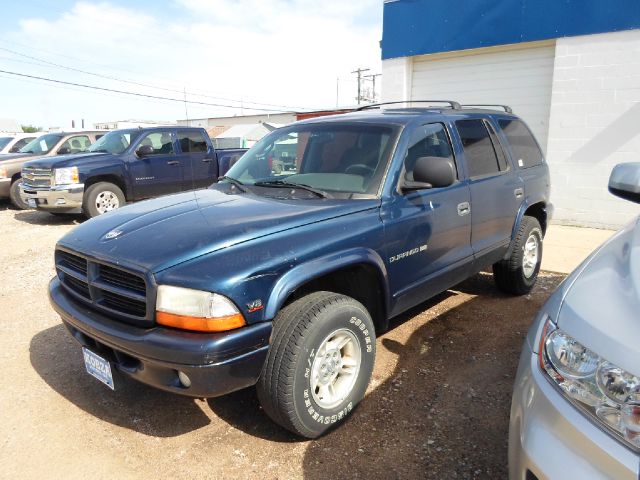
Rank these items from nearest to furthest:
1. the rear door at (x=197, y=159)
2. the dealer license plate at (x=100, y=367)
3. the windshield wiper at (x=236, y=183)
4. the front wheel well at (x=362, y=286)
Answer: the dealer license plate at (x=100, y=367), the front wheel well at (x=362, y=286), the windshield wiper at (x=236, y=183), the rear door at (x=197, y=159)

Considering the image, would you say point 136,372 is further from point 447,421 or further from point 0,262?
point 0,262

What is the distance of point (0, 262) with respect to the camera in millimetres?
6648

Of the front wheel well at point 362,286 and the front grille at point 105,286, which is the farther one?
the front wheel well at point 362,286

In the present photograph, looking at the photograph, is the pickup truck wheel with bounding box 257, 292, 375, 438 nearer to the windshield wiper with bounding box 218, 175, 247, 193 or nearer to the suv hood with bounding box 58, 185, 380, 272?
the suv hood with bounding box 58, 185, 380, 272

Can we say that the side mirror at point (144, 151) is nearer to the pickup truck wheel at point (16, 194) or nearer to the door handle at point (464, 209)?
the pickup truck wheel at point (16, 194)

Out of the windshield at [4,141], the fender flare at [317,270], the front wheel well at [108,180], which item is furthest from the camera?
the windshield at [4,141]

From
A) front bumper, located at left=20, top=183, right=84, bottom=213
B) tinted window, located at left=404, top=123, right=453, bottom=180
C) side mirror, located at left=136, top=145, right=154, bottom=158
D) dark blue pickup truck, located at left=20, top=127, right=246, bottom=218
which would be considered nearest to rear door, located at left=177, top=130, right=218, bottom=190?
dark blue pickup truck, located at left=20, top=127, right=246, bottom=218

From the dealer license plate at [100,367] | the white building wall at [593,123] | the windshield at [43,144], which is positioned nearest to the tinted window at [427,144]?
the dealer license plate at [100,367]

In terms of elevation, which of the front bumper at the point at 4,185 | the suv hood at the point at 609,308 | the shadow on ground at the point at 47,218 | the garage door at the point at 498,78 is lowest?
the shadow on ground at the point at 47,218

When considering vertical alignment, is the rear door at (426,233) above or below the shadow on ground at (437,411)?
above

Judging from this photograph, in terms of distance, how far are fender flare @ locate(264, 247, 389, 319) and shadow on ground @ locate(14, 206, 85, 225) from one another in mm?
8335

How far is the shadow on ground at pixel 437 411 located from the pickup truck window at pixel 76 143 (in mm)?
10823

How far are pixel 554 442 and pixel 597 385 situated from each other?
221 mm

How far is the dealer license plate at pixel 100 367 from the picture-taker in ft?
8.57
